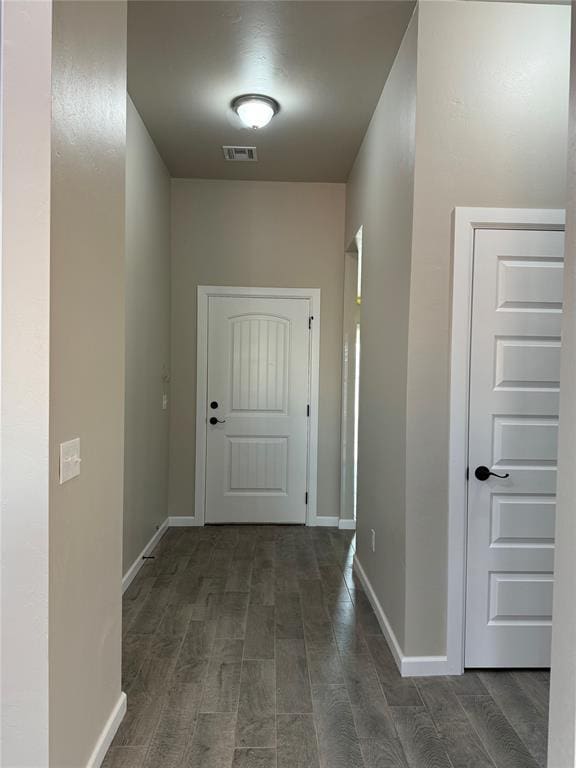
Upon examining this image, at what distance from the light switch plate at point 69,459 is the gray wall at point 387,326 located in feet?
4.61

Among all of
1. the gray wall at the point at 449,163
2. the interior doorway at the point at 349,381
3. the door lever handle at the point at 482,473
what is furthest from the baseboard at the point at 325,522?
the door lever handle at the point at 482,473

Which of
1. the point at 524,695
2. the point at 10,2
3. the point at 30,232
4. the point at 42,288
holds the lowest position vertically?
the point at 524,695

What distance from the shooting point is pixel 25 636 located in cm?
134

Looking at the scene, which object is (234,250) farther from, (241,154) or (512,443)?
(512,443)

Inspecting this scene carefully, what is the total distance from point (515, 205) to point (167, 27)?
5.92 ft

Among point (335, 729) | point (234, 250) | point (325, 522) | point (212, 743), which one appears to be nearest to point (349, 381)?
point (325, 522)

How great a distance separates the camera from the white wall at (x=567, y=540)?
117 cm

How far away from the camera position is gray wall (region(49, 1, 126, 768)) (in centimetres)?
140

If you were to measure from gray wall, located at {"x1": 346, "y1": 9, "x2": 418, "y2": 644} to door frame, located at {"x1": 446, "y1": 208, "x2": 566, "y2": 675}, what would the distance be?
206 millimetres

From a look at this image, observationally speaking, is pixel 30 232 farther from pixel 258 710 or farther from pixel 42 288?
pixel 258 710

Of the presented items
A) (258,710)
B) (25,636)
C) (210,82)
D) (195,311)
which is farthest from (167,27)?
(258,710)

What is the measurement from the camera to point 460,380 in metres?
2.31

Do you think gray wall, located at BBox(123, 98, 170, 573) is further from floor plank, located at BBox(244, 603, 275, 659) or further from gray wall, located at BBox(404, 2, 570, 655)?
gray wall, located at BBox(404, 2, 570, 655)

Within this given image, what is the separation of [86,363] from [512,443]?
1794 millimetres
